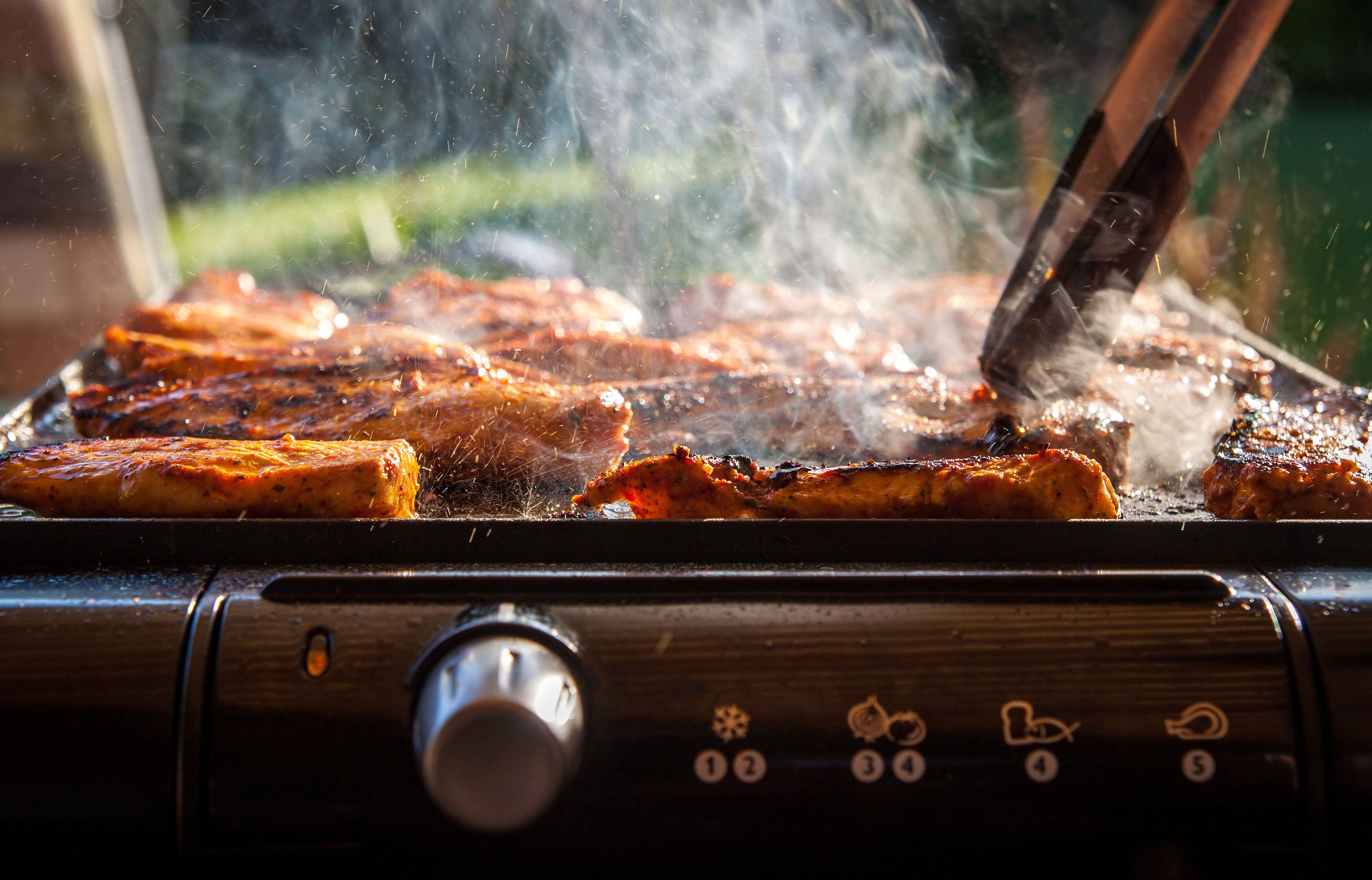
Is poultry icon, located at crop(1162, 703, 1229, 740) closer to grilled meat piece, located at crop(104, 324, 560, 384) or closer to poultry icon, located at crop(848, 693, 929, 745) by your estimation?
poultry icon, located at crop(848, 693, 929, 745)

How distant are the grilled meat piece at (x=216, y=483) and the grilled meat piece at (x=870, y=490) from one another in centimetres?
29

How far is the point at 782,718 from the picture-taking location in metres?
0.95

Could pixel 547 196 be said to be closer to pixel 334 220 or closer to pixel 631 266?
pixel 631 266

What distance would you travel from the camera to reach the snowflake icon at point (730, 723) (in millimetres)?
947

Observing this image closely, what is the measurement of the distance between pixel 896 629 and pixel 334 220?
530 cm

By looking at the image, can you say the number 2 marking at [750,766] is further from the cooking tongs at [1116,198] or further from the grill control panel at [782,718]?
the cooking tongs at [1116,198]

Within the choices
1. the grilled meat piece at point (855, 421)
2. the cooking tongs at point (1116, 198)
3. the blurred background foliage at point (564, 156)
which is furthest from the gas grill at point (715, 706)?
the blurred background foliage at point (564, 156)

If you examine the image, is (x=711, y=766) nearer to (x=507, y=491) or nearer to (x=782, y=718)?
(x=782, y=718)

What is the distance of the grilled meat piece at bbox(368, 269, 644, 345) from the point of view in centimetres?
232

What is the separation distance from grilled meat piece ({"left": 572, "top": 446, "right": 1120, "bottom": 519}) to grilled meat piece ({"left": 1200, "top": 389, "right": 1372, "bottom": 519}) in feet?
0.48

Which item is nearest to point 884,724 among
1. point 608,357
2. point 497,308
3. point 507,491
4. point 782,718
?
point 782,718

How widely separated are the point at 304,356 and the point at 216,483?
0.87 m

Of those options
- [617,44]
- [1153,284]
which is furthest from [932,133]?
[617,44]

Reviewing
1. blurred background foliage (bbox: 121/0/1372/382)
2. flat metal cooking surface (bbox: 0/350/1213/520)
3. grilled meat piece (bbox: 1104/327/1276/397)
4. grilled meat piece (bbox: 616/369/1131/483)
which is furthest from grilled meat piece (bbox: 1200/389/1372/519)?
blurred background foliage (bbox: 121/0/1372/382)
